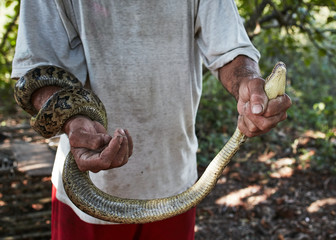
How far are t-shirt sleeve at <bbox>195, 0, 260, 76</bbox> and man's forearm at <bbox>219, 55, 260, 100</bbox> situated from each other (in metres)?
0.03

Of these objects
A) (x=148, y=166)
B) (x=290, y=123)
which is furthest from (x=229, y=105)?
(x=148, y=166)

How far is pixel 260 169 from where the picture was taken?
5.03 m

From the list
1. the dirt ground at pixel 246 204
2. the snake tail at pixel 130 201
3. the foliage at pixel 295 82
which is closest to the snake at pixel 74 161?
the snake tail at pixel 130 201

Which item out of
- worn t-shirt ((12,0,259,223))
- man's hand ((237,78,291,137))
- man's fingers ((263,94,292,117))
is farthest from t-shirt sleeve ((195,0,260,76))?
man's fingers ((263,94,292,117))

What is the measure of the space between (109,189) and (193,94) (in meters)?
0.73

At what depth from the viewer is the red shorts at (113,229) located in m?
2.00

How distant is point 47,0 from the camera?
68.4 inches

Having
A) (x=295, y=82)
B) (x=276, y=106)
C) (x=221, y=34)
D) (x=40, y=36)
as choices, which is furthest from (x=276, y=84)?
(x=295, y=82)

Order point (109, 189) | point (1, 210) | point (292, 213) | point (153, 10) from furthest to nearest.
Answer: point (292, 213) < point (1, 210) < point (109, 189) < point (153, 10)

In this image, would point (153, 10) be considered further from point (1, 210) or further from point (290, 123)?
point (290, 123)

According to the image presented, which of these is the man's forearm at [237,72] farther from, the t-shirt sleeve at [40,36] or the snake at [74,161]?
the t-shirt sleeve at [40,36]

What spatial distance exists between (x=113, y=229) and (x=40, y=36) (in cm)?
111

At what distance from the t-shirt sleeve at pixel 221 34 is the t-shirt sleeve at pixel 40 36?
0.72 meters

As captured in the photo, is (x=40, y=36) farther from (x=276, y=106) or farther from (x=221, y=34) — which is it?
(x=276, y=106)
